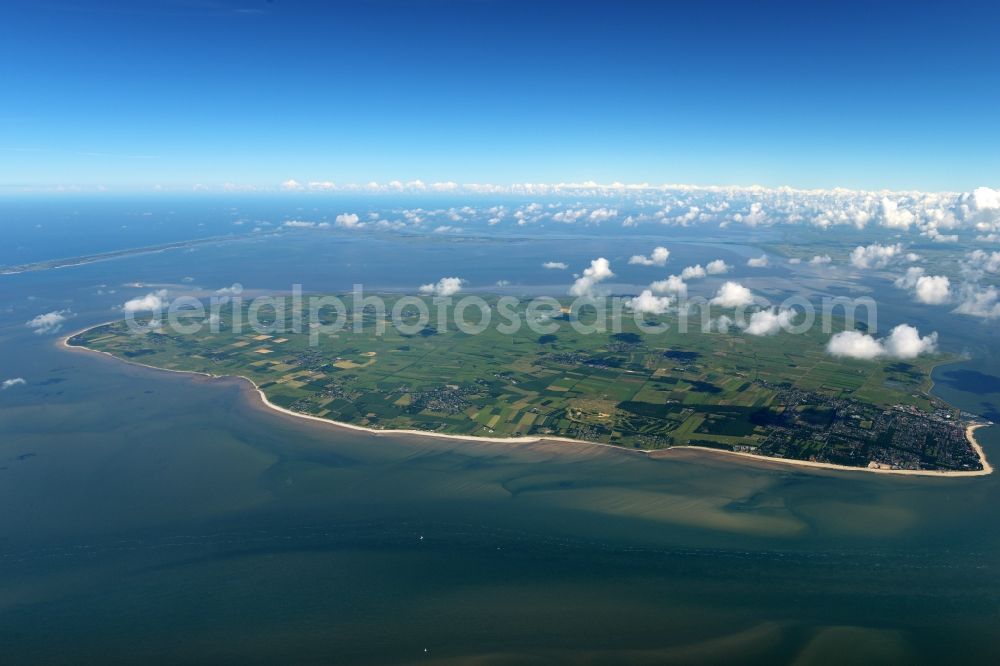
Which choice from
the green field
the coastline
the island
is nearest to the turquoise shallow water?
the coastline

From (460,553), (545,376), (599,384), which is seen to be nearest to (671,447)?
(599,384)

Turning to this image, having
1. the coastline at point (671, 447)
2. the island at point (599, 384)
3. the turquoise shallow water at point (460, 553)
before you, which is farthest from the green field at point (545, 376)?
the turquoise shallow water at point (460, 553)

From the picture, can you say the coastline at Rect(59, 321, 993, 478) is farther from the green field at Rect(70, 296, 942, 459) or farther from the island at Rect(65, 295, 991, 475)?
the green field at Rect(70, 296, 942, 459)

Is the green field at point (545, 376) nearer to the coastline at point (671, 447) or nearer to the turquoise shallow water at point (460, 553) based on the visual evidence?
the coastline at point (671, 447)

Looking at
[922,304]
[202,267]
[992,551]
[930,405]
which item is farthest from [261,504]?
[202,267]

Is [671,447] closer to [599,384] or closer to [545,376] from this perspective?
[599,384]

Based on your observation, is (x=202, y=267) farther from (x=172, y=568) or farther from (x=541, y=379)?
(x=172, y=568)
